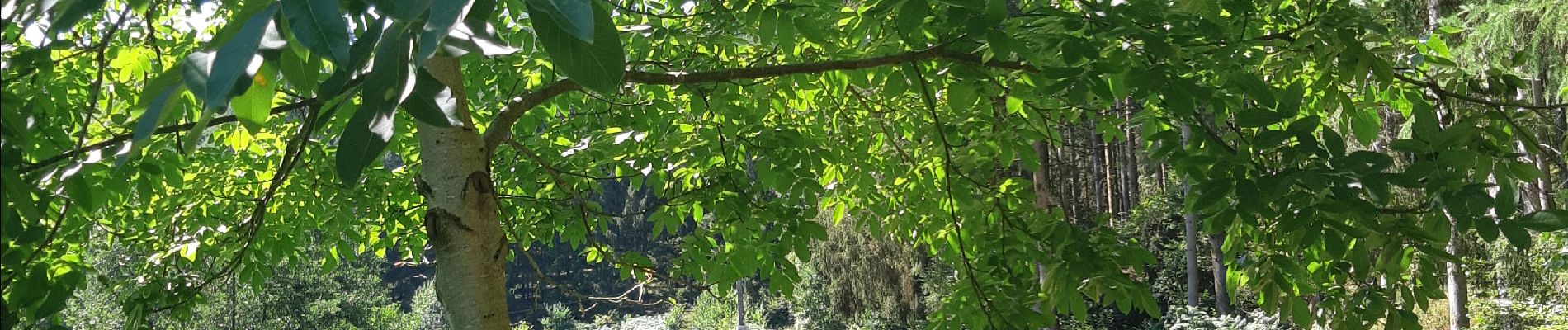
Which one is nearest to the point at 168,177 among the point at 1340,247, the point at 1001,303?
the point at 1001,303

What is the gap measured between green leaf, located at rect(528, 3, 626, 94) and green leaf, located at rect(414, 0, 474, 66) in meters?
0.11

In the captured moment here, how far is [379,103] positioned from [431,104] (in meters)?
0.07

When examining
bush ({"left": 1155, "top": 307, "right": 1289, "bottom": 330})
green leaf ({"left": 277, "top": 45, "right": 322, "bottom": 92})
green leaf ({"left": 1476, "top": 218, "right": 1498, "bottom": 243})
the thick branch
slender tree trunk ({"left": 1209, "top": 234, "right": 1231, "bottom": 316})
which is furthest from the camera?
slender tree trunk ({"left": 1209, "top": 234, "right": 1231, "bottom": 316})

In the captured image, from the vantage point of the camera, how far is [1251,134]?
227cm

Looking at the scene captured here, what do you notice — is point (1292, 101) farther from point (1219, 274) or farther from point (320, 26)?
point (1219, 274)

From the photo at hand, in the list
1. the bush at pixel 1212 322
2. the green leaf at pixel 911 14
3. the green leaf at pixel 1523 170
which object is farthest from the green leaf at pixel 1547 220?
the bush at pixel 1212 322

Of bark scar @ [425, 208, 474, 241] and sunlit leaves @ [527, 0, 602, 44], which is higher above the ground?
bark scar @ [425, 208, 474, 241]

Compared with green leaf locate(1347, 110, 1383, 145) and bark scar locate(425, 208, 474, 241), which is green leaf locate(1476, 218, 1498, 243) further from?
bark scar locate(425, 208, 474, 241)

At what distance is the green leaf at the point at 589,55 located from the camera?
732mm

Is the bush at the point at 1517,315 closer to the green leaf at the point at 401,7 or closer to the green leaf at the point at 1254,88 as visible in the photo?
the green leaf at the point at 1254,88

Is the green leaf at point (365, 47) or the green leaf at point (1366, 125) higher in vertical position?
the green leaf at point (1366, 125)

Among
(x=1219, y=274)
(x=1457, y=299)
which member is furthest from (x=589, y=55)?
(x=1219, y=274)

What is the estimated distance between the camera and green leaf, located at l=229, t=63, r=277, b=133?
2.50 feet

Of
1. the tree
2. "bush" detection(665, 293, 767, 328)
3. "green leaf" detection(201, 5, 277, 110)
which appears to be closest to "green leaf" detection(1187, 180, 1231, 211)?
the tree
